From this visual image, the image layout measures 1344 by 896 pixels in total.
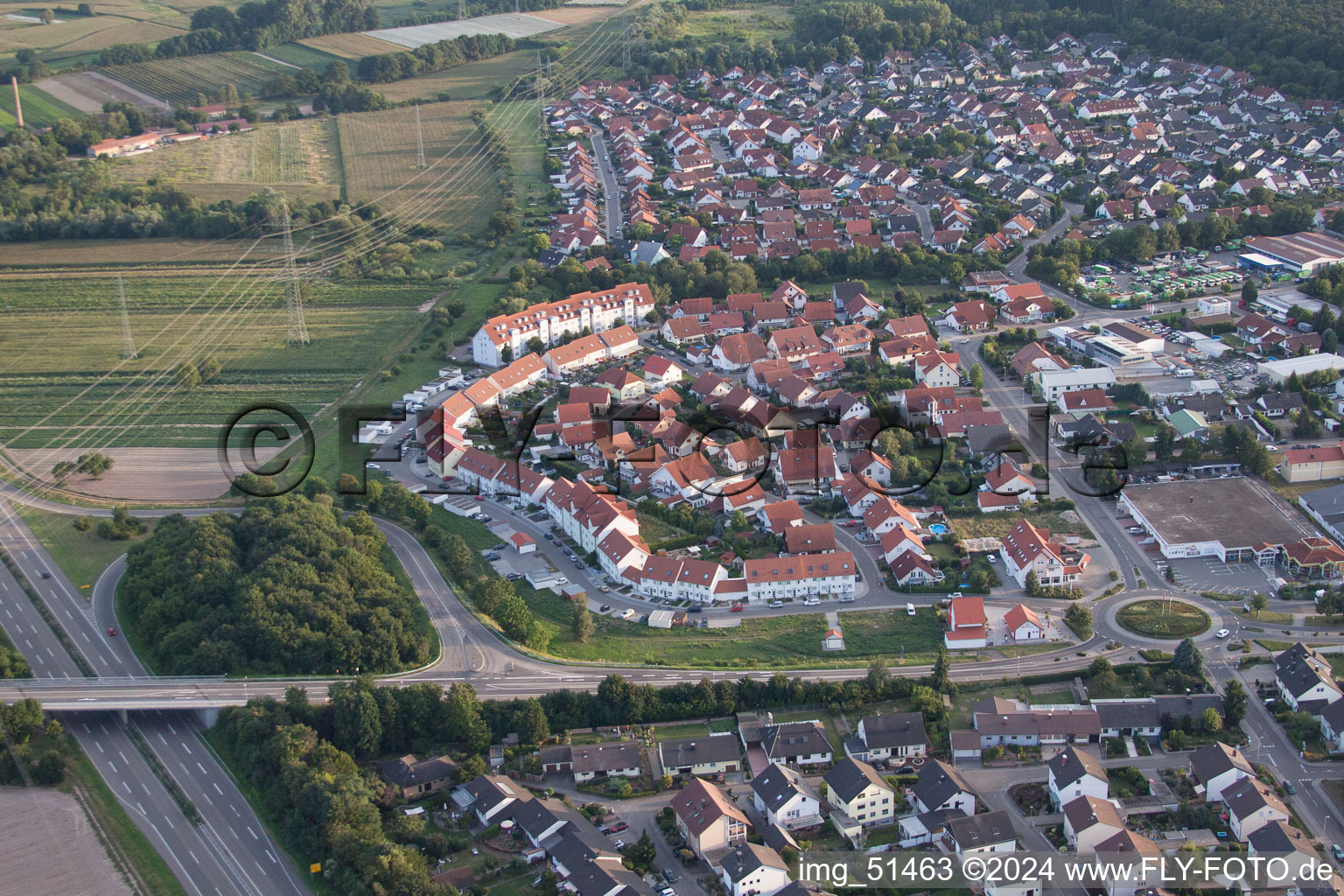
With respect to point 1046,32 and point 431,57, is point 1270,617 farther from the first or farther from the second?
point 431,57

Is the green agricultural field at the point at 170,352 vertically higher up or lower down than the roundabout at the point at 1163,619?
higher up

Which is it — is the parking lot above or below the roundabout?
above

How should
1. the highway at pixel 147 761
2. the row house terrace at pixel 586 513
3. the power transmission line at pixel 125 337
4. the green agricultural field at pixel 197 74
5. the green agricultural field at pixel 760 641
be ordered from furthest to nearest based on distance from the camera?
the green agricultural field at pixel 197 74
the power transmission line at pixel 125 337
the row house terrace at pixel 586 513
the green agricultural field at pixel 760 641
the highway at pixel 147 761

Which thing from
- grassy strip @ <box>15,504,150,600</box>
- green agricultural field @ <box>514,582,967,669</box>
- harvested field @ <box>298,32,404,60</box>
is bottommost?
green agricultural field @ <box>514,582,967,669</box>

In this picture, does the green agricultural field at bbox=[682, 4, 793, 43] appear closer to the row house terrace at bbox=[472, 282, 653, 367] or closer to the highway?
the row house terrace at bbox=[472, 282, 653, 367]

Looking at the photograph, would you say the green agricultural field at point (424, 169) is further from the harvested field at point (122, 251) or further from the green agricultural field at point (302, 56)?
the green agricultural field at point (302, 56)

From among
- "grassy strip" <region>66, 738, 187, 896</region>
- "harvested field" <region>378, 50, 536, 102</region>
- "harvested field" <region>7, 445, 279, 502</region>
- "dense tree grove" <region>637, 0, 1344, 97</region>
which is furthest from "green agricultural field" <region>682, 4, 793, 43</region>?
"grassy strip" <region>66, 738, 187, 896</region>

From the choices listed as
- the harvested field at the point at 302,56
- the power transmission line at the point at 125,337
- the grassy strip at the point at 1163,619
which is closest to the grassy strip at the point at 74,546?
the power transmission line at the point at 125,337
